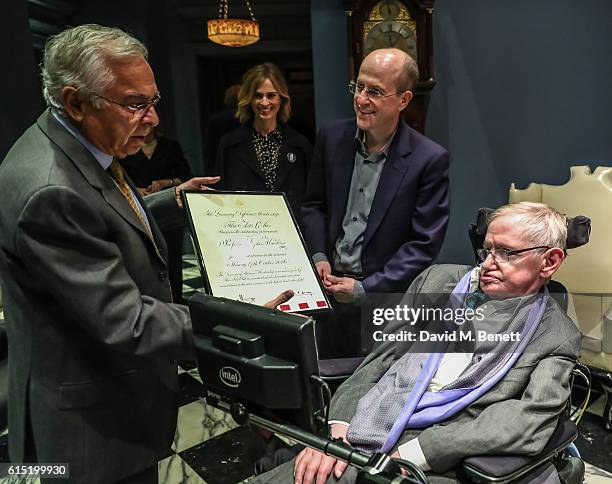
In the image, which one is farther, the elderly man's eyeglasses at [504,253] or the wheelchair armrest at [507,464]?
the elderly man's eyeglasses at [504,253]

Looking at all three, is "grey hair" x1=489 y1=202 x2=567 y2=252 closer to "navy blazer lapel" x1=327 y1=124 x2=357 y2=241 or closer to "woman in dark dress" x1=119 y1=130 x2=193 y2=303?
"navy blazer lapel" x1=327 y1=124 x2=357 y2=241

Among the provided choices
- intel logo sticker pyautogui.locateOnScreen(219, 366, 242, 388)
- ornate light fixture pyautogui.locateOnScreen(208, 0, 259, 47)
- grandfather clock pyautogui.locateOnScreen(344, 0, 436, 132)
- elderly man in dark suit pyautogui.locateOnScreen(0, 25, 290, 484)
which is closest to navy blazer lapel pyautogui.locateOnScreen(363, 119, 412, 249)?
elderly man in dark suit pyautogui.locateOnScreen(0, 25, 290, 484)

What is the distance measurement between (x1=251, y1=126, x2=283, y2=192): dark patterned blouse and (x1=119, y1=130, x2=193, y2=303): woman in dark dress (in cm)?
87

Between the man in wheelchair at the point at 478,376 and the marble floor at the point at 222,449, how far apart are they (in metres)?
0.70

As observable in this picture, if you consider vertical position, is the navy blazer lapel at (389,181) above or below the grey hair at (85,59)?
below

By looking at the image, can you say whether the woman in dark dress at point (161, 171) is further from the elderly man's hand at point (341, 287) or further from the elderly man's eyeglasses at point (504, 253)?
the elderly man's eyeglasses at point (504, 253)

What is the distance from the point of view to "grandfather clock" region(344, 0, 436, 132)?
3242 millimetres

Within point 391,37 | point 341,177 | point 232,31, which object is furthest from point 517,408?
point 232,31

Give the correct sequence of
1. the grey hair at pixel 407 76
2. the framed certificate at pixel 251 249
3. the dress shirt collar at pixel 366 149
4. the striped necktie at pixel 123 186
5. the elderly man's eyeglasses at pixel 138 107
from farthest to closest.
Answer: the dress shirt collar at pixel 366 149
the grey hair at pixel 407 76
the framed certificate at pixel 251 249
the striped necktie at pixel 123 186
the elderly man's eyeglasses at pixel 138 107

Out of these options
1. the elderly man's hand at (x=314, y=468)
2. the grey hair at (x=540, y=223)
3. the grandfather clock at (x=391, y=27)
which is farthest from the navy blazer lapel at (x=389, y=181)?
the grandfather clock at (x=391, y=27)

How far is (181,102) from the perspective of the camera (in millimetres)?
5891

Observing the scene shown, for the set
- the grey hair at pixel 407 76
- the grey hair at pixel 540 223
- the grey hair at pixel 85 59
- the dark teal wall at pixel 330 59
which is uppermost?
the dark teal wall at pixel 330 59

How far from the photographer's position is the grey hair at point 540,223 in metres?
1.63

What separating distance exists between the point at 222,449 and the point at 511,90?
10.0ft
